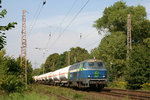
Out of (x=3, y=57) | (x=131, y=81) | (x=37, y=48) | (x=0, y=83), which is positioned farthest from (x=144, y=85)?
(x=37, y=48)

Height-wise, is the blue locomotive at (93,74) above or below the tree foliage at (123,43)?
below

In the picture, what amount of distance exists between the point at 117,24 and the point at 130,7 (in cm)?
475

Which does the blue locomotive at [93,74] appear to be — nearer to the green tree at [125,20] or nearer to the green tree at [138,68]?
the green tree at [138,68]

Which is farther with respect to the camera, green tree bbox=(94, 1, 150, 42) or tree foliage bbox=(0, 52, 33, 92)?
green tree bbox=(94, 1, 150, 42)

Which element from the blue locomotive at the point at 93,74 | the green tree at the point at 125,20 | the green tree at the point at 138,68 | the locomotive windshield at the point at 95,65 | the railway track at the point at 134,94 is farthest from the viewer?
the green tree at the point at 125,20

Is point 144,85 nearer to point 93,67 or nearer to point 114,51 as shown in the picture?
point 93,67

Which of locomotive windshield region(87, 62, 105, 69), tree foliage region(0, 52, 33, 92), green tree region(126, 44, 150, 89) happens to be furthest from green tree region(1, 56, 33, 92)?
green tree region(126, 44, 150, 89)

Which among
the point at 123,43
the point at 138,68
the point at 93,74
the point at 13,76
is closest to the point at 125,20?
the point at 123,43

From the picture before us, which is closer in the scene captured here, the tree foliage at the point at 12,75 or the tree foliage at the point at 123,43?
the tree foliage at the point at 12,75

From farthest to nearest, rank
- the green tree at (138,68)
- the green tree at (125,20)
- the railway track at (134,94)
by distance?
the green tree at (125,20) → the green tree at (138,68) → the railway track at (134,94)

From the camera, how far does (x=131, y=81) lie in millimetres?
25219

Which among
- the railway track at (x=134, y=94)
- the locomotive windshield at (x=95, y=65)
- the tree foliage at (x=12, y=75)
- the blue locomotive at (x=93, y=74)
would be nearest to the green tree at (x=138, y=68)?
the blue locomotive at (x=93, y=74)

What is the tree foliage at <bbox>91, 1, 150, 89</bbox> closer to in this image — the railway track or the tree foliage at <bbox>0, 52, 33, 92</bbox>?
the railway track

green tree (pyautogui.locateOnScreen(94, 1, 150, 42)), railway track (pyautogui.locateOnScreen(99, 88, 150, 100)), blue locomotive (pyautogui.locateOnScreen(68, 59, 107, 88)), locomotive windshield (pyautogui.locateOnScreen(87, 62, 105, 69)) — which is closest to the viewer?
railway track (pyautogui.locateOnScreen(99, 88, 150, 100))
